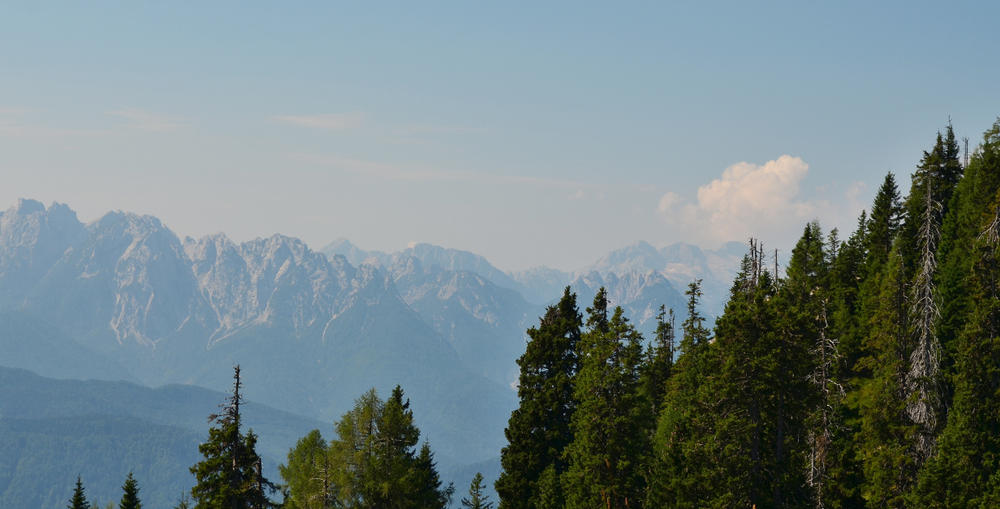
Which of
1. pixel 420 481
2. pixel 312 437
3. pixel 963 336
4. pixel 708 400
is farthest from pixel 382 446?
pixel 963 336

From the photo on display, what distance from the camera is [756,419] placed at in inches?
1962

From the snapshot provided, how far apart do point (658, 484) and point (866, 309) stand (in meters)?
24.7

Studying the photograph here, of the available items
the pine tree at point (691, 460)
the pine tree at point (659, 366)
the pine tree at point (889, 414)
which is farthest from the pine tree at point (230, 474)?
the pine tree at point (659, 366)

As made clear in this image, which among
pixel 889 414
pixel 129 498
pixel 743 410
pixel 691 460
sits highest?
pixel 889 414

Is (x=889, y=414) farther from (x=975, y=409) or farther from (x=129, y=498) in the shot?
(x=129, y=498)

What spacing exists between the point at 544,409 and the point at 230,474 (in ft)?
64.7

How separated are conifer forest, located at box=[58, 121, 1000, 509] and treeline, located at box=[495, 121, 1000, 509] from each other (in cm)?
11

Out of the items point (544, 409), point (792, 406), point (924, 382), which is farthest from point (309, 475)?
point (924, 382)

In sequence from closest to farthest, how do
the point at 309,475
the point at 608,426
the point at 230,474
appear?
the point at 230,474 → the point at 608,426 → the point at 309,475

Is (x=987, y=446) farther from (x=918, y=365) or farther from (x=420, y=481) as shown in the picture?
(x=420, y=481)

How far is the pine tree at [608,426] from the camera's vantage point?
181ft

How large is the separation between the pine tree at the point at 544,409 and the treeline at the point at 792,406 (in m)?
0.09

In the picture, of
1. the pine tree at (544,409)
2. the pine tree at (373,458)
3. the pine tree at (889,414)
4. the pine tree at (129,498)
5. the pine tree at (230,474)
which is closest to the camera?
the pine tree at (889,414)

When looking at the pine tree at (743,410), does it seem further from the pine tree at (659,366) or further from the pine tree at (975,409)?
the pine tree at (659,366)
